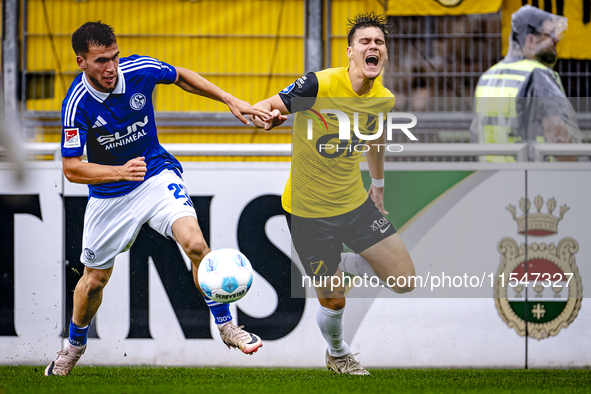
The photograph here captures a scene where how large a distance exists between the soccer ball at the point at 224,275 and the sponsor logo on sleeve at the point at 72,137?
41.4 inches

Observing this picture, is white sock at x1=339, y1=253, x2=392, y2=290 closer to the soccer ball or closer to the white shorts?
the soccer ball

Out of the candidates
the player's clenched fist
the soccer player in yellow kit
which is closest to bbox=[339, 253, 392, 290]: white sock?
the soccer player in yellow kit

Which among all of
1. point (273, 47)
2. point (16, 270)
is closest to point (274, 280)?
point (16, 270)

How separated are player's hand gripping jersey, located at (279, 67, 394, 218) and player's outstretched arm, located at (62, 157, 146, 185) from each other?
981 millimetres

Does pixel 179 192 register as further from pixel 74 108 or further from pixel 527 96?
pixel 527 96

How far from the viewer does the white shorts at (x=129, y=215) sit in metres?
4.06

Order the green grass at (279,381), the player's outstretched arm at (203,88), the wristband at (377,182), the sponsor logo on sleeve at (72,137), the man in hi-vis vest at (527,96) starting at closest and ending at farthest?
the green grass at (279,381)
the sponsor logo on sleeve at (72,137)
the player's outstretched arm at (203,88)
the wristband at (377,182)
the man in hi-vis vest at (527,96)

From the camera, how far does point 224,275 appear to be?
12.3 ft

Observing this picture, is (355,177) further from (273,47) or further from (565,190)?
(273,47)

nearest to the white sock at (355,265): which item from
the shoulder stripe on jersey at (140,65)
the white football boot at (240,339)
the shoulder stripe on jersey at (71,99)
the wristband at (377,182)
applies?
the wristband at (377,182)

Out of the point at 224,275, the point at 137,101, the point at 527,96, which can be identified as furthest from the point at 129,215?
the point at 527,96

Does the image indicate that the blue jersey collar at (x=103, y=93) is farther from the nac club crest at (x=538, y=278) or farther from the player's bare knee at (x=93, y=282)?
the nac club crest at (x=538, y=278)

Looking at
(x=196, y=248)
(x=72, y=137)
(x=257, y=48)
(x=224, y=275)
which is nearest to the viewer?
(x=224, y=275)

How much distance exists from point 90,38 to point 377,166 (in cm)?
196
